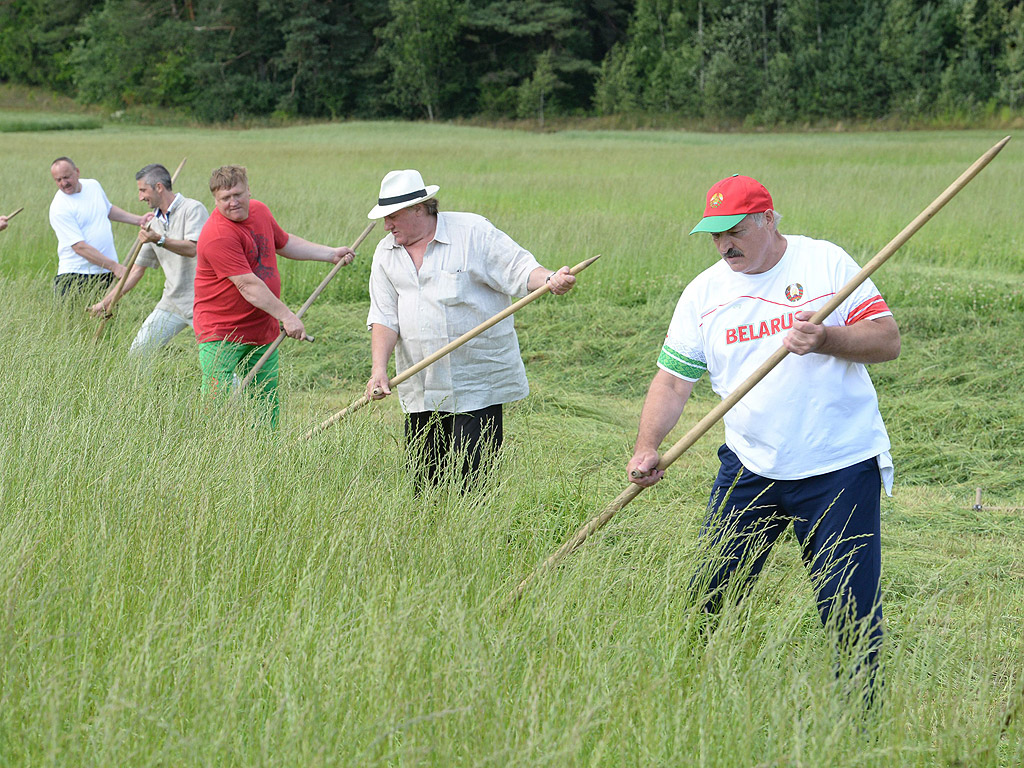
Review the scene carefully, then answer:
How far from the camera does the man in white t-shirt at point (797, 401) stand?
3.01 m

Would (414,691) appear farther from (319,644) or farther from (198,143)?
Result: (198,143)

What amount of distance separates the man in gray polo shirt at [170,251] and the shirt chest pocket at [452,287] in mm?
2271

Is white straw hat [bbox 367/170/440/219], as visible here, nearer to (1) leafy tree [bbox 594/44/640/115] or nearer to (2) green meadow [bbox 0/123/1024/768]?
(2) green meadow [bbox 0/123/1024/768]

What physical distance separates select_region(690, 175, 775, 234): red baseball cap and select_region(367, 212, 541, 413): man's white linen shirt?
1444mm

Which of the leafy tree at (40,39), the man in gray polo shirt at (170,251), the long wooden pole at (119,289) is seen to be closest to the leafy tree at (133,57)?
the leafy tree at (40,39)

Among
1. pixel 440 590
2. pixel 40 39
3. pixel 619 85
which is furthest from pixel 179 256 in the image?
pixel 40 39

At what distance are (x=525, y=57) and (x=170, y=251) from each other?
48769 millimetres

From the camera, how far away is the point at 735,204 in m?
3.00

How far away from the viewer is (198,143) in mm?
30438

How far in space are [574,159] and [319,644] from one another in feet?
74.2

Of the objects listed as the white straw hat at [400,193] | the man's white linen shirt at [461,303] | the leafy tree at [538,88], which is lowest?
the leafy tree at [538,88]

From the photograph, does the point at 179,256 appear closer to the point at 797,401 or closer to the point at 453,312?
the point at 453,312

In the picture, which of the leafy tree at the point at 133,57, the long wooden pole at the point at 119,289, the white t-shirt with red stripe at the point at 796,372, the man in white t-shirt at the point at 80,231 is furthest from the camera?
the leafy tree at the point at 133,57

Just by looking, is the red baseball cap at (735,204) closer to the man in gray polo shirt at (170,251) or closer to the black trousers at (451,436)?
the black trousers at (451,436)
